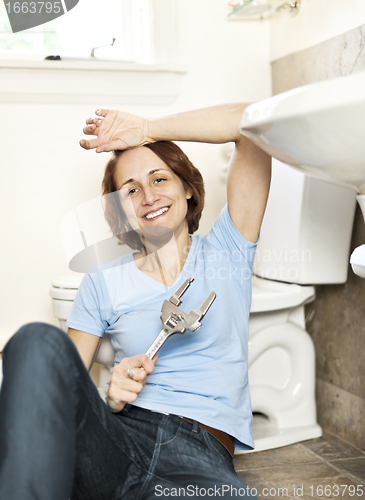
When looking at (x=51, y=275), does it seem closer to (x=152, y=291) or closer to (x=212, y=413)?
(x=152, y=291)

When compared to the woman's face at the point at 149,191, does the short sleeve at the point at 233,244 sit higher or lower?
lower

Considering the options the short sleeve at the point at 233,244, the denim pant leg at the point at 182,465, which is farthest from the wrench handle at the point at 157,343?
the short sleeve at the point at 233,244

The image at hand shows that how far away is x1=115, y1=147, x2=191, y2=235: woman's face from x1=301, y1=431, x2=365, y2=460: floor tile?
747 millimetres

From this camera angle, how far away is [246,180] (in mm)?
1018

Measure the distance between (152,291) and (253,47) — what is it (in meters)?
1.14

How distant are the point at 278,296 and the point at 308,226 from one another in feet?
0.66

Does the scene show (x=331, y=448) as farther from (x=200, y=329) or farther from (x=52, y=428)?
(x=52, y=428)

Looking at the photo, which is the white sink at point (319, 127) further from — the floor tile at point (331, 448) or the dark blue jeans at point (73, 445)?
the floor tile at point (331, 448)

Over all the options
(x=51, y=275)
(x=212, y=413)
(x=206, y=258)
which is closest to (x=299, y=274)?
(x=206, y=258)

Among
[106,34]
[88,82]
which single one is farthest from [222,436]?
[106,34]

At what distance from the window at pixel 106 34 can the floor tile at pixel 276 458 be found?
4.02 ft

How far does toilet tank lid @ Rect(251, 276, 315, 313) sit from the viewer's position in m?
1.35

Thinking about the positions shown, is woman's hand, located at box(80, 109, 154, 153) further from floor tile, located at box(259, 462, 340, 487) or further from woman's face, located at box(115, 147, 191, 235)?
floor tile, located at box(259, 462, 340, 487)

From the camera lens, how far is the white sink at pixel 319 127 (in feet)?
1.99
